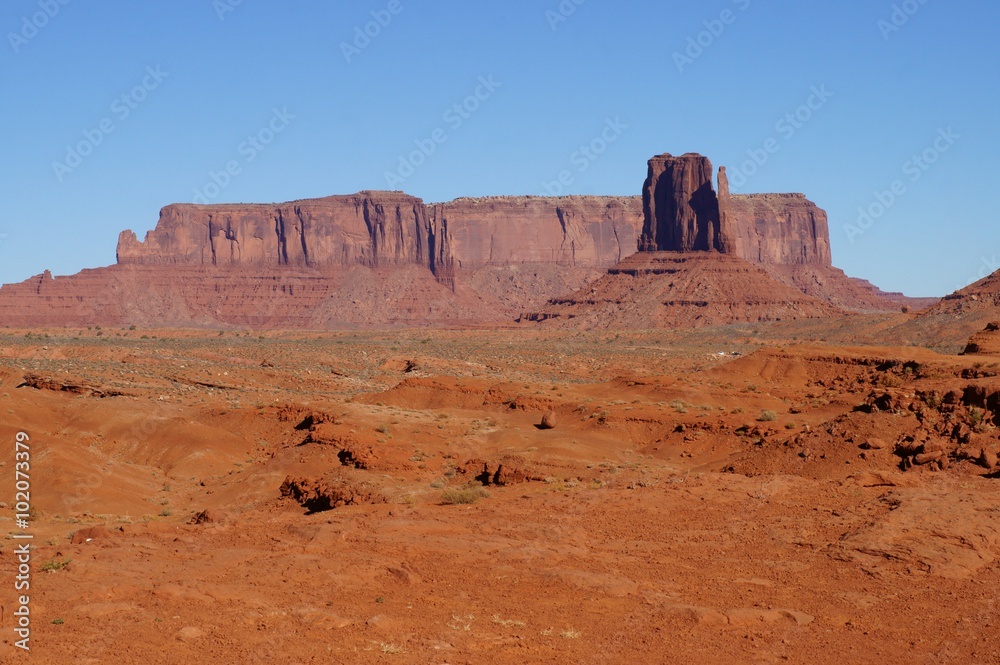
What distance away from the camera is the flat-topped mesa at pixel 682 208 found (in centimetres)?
13788

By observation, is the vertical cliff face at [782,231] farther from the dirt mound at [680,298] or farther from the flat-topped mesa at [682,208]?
the dirt mound at [680,298]


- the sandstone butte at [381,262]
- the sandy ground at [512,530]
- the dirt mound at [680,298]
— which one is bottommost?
the sandy ground at [512,530]

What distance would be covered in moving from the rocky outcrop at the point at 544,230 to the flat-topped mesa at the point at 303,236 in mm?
10488

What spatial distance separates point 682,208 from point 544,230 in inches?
2140

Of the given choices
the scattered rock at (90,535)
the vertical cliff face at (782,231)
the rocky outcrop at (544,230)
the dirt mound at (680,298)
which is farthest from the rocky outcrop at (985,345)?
the vertical cliff face at (782,231)

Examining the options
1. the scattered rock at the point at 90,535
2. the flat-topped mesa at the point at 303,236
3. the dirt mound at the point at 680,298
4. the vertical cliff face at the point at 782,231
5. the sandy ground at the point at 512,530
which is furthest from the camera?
the vertical cliff face at the point at 782,231

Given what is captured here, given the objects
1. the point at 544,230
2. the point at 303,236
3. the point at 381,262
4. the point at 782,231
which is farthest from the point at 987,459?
the point at 782,231

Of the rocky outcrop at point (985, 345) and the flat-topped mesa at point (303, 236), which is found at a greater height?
the flat-topped mesa at point (303, 236)

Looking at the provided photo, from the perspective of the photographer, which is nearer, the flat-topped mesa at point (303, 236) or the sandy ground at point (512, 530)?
the sandy ground at point (512, 530)

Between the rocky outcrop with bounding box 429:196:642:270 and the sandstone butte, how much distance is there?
174mm

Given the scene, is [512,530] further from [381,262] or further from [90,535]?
[381,262]

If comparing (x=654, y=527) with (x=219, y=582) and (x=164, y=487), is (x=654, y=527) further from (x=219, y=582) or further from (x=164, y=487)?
(x=164, y=487)

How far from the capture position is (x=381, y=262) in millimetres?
180000

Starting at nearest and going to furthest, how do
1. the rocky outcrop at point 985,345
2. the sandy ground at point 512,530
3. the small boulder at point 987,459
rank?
the sandy ground at point 512,530 < the small boulder at point 987,459 < the rocky outcrop at point 985,345
